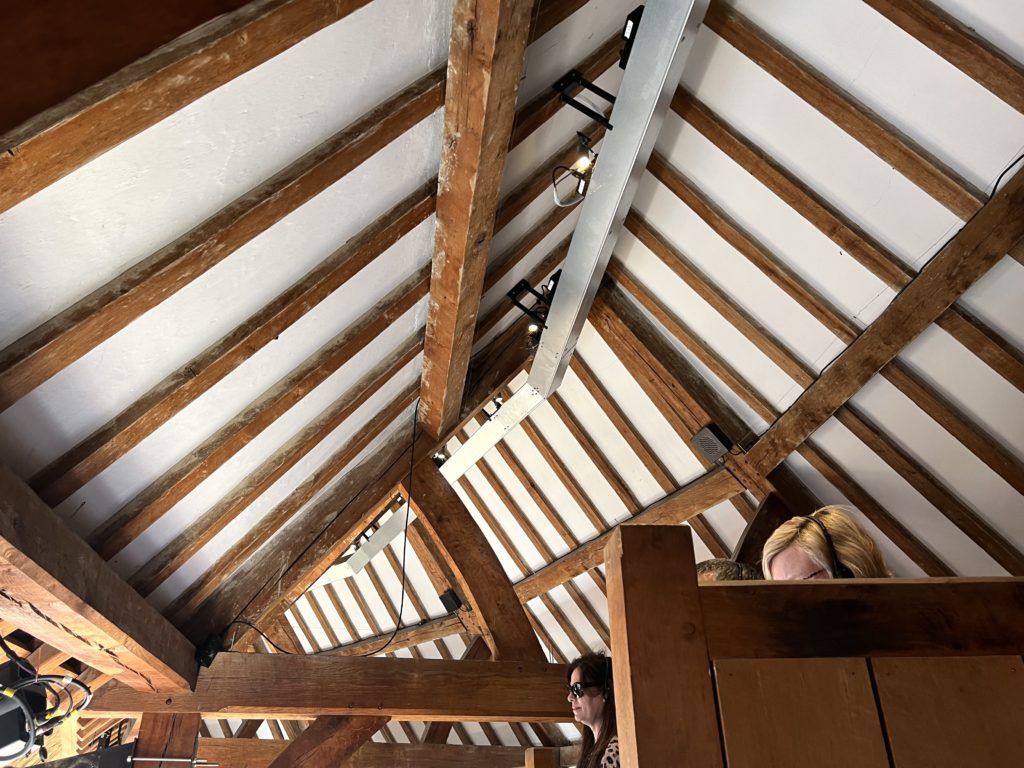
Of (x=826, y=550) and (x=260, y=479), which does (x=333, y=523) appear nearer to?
(x=260, y=479)

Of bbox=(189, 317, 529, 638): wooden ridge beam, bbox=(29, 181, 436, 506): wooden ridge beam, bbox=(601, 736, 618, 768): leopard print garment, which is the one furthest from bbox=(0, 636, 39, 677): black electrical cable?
bbox=(601, 736, 618, 768): leopard print garment

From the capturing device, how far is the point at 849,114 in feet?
9.46

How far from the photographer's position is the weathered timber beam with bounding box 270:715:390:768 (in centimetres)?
423

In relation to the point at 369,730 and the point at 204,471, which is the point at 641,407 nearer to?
the point at 369,730

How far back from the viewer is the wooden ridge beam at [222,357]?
225 cm

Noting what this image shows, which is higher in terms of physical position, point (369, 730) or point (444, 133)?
point (444, 133)

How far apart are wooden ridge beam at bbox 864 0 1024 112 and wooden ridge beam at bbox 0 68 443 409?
1.64 m

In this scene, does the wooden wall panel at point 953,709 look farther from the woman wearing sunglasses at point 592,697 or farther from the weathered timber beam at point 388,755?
the weathered timber beam at point 388,755

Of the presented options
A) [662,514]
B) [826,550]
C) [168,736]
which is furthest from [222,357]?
[662,514]

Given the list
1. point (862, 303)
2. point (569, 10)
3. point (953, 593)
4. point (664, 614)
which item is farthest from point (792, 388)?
point (664, 614)

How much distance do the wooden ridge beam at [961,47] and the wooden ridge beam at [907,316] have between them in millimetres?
333

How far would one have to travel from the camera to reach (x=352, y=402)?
3.65 meters

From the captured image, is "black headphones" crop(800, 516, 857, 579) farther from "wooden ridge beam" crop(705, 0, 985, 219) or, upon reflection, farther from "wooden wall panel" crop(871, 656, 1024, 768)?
"wooden ridge beam" crop(705, 0, 985, 219)

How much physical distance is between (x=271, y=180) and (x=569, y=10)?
1.24 metres
